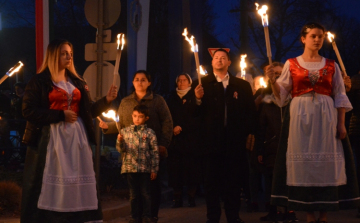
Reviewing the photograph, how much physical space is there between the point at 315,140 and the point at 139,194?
252 centimetres

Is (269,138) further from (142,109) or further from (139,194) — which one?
(139,194)

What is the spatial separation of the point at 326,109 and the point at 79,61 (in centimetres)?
2548

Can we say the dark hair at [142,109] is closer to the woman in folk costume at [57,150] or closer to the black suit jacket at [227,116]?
the black suit jacket at [227,116]

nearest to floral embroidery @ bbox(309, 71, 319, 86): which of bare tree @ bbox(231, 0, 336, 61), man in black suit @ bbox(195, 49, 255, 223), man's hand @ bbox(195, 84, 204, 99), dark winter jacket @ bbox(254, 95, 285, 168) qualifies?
man in black suit @ bbox(195, 49, 255, 223)

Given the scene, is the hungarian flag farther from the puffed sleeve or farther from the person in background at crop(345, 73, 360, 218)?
the person in background at crop(345, 73, 360, 218)

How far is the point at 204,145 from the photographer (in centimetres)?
736

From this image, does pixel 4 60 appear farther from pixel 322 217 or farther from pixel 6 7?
pixel 322 217

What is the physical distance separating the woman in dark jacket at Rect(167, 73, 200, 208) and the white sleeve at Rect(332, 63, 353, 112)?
13.3 ft

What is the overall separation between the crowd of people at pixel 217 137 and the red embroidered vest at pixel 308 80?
0.4 inches

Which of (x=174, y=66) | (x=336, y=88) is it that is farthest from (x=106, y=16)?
(x=174, y=66)

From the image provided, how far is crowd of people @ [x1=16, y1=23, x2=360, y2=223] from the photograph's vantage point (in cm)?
576

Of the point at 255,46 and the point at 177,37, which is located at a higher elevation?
the point at 255,46

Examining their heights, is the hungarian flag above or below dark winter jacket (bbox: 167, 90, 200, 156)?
above

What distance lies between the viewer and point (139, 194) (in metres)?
7.78
